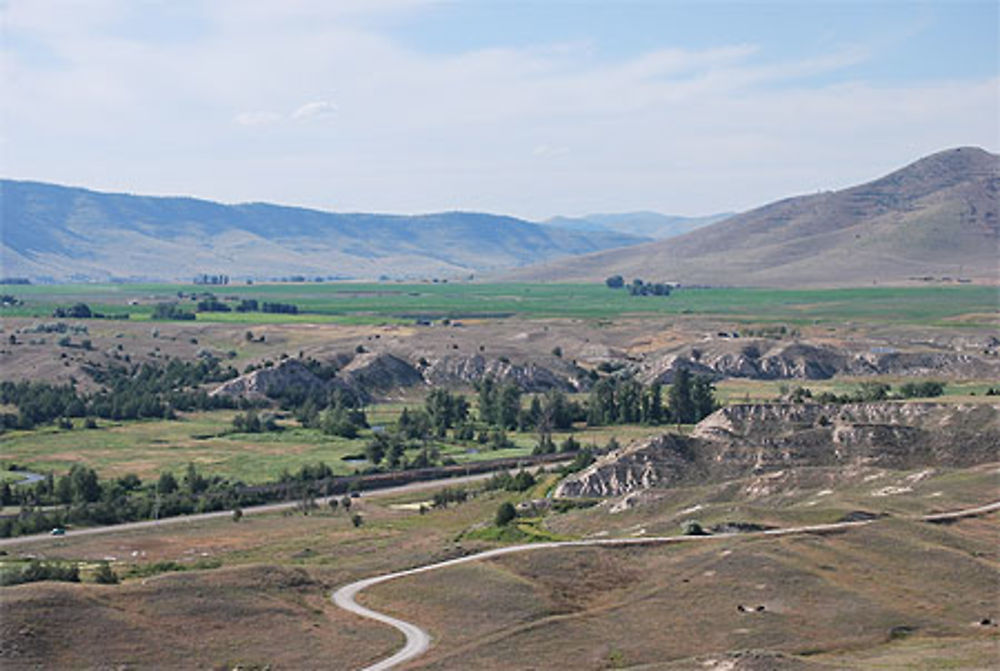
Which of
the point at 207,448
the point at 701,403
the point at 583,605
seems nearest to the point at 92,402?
the point at 207,448

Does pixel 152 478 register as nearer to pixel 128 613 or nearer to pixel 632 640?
pixel 128 613

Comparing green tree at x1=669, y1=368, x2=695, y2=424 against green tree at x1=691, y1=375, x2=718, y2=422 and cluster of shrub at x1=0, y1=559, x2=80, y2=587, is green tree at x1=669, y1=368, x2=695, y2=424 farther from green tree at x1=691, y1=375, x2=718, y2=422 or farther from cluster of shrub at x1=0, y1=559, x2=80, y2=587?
cluster of shrub at x1=0, y1=559, x2=80, y2=587

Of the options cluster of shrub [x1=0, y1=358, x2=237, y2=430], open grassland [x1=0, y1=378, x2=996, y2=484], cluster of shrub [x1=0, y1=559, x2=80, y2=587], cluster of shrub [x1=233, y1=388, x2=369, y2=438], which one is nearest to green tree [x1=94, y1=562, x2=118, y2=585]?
cluster of shrub [x1=0, y1=559, x2=80, y2=587]

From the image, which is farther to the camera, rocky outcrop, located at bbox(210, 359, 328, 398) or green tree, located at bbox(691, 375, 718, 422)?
rocky outcrop, located at bbox(210, 359, 328, 398)

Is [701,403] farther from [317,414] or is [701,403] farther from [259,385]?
[259,385]

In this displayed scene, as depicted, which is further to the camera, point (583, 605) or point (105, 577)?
point (105, 577)

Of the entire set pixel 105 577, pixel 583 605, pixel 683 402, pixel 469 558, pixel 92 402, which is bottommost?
pixel 583 605

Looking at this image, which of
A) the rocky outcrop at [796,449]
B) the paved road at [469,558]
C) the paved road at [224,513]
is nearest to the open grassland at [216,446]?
the paved road at [224,513]
